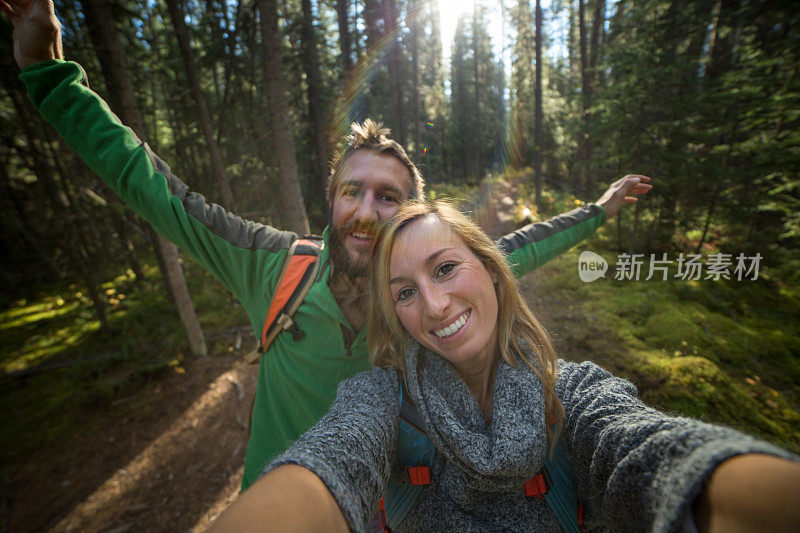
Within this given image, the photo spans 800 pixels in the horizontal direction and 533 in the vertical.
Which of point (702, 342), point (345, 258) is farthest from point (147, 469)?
point (702, 342)

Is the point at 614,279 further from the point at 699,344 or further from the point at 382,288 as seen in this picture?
the point at 382,288

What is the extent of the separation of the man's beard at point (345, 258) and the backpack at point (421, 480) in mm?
758

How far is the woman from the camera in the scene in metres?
0.79

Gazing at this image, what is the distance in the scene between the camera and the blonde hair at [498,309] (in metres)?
1.64

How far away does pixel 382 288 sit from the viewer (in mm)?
1697

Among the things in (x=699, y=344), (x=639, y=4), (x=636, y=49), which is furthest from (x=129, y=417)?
(x=639, y=4)

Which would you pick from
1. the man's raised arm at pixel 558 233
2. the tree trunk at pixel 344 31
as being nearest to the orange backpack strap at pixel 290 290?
the man's raised arm at pixel 558 233

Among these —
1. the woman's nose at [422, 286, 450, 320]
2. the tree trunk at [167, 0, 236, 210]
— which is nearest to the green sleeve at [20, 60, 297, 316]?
the woman's nose at [422, 286, 450, 320]

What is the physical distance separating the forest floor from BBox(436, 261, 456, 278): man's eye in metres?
2.32

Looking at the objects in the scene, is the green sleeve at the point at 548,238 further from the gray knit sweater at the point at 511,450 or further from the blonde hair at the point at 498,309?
the gray knit sweater at the point at 511,450

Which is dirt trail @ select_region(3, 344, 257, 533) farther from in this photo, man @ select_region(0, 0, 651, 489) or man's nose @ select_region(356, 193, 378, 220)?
man's nose @ select_region(356, 193, 378, 220)

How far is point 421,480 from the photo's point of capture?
56.1 inches

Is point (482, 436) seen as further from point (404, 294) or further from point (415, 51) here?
point (415, 51)

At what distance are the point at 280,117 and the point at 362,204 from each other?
18.3 ft
